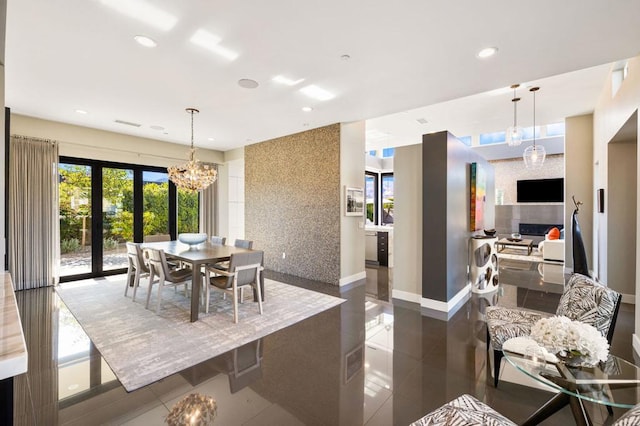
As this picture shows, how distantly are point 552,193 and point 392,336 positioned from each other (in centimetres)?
921

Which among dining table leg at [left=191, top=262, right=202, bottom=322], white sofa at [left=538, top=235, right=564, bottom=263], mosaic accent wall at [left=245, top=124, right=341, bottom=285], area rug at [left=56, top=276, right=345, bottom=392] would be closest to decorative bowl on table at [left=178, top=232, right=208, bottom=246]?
area rug at [left=56, top=276, right=345, bottom=392]

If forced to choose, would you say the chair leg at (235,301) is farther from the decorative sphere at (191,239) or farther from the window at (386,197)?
the window at (386,197)

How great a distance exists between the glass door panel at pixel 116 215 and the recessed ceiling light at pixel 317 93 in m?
4.93

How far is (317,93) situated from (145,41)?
80.6 inches

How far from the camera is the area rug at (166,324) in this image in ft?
8.76

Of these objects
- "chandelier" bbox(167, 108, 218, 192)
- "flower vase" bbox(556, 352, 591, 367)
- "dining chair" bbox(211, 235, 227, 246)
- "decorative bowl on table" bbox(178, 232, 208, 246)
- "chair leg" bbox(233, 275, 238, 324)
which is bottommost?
"chair leg" bbox(233, 275, 238, 324)

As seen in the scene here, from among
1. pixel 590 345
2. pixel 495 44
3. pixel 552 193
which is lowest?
pixel 590 345

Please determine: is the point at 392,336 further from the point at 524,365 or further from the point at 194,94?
the point at 194,94

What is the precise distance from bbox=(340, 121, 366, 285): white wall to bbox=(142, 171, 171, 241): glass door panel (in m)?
4.15

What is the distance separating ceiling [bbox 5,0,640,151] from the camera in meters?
2.33

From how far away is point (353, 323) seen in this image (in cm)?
365

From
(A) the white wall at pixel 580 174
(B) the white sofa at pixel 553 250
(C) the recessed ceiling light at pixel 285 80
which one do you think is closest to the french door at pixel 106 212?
(C) the recessed ceiling light at pixel 285 80

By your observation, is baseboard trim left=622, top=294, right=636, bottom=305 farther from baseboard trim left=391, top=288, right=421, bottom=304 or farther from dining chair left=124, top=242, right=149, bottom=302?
dining chair left=124, top=242, right=149, bottom=302

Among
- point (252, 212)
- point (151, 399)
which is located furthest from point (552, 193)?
point (151, 399)
